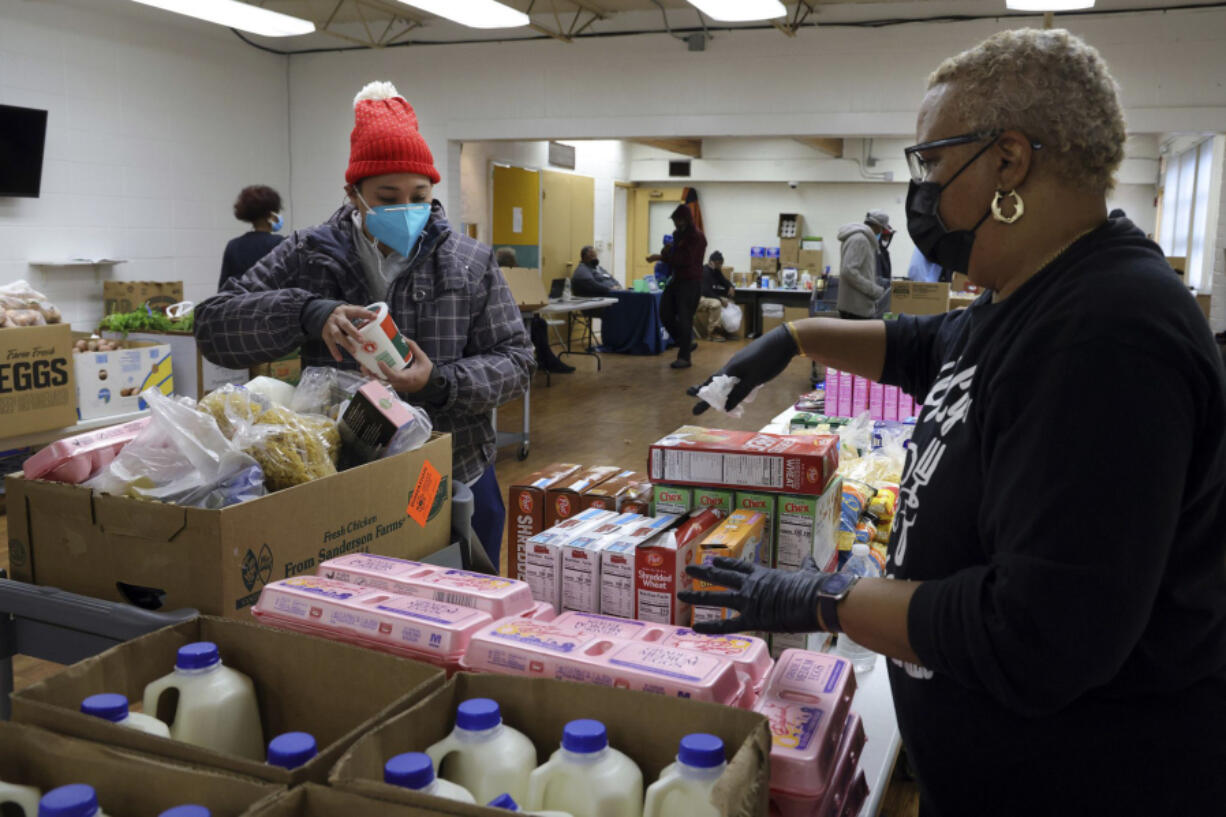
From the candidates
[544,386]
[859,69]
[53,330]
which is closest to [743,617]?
[53,330]

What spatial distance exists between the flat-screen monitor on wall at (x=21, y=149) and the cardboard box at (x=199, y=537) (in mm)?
5897

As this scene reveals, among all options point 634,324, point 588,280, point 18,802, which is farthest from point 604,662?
point 634,324

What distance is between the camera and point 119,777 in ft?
2.83

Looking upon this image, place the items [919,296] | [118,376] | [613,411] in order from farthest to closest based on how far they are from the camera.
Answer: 1. [613,411]
2. [919,296]
3. [118,376]

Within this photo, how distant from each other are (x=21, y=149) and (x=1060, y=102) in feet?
23.2

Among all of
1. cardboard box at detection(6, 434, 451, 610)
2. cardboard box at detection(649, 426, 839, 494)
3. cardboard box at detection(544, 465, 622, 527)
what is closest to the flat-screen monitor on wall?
cardboard box at detection(6, 434, 451, 610)

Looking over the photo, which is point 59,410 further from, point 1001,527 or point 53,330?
point 1001,527

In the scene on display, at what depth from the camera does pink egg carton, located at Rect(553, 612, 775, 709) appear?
116 cm

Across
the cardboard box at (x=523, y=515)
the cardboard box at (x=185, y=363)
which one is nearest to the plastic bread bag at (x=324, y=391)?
the cardboard box at (x=523, y=515)

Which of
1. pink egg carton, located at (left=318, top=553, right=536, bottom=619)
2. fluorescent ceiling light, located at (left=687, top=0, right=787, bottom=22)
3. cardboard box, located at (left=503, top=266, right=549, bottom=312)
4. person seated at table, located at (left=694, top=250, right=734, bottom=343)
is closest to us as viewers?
pink egg carton, located at (left=318, top=553, right=536, bottom=619)

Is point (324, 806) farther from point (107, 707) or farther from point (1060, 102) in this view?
point (1060, 102)

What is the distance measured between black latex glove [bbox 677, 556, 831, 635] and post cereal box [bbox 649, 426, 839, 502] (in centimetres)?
47

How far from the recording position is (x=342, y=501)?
1595 mm

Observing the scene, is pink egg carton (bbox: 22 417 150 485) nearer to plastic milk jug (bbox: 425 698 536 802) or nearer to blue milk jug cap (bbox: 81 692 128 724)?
blue milk jug cap (bbox: 81 692 128 724)
